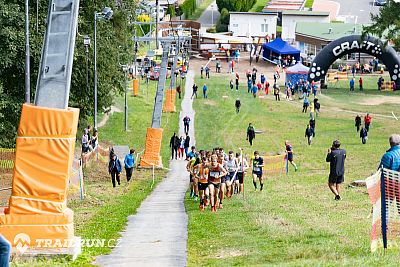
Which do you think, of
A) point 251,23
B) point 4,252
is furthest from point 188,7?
point 4,252

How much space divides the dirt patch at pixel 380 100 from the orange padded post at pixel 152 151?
3640 cm

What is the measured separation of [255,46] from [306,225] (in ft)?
335

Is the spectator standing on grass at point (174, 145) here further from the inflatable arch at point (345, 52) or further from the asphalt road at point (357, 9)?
the asphalt road at point (357, 9)

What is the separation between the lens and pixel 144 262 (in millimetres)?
16922

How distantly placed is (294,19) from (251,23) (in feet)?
17.9

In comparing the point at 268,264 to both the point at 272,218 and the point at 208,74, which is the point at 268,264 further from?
the point at 208,74

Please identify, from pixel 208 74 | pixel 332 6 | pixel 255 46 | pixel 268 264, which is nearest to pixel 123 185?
pixel 268 264

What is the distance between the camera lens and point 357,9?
507 feet

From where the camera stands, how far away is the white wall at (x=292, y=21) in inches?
5310

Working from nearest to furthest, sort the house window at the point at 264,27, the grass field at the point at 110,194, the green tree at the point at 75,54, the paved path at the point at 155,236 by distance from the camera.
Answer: the paved path at the point at 155,236
the grass field at the point at 110,194
the green tree at the point at 75,54
the house window at the point at 264,27

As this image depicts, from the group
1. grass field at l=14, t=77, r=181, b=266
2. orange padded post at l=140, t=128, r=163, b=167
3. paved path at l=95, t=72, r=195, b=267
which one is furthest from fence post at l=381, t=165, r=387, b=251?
orange padded post at l=140, t=128, r=163, b=167

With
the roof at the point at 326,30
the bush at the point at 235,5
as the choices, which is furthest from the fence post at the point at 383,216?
the bush at the point at 235,5

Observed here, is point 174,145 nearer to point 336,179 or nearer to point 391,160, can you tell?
point 336,179

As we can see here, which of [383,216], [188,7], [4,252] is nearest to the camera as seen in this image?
[4,252]
